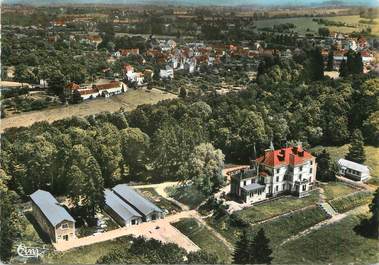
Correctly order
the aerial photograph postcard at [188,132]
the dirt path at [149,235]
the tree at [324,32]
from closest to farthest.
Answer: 1. the dirt path at [149,235]
2. the aerial photograph postcard at [188,132]
3. the tree at [324,32]

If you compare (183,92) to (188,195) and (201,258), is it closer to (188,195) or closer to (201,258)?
(188,195)

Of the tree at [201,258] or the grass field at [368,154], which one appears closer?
the tree at [201,258]

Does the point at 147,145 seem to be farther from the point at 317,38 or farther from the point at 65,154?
the point at 317,38

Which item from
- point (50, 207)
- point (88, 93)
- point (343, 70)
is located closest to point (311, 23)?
point (343, 70)

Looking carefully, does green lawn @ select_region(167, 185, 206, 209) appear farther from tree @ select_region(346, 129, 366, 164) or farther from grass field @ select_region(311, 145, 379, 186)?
tree @ select_region(346, 129, 366, 164)

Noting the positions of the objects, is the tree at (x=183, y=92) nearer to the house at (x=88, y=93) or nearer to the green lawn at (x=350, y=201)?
the house at (x=88, y=93)

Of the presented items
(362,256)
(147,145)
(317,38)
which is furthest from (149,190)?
(317,38)

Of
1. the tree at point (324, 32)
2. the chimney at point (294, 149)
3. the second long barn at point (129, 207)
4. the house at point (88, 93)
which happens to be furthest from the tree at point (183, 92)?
the tree at point (324, 32)
